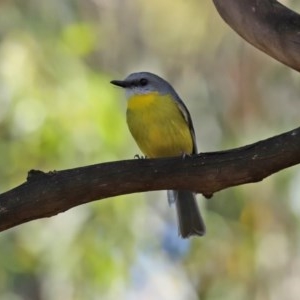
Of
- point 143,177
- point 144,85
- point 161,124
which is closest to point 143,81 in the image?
point 144,85

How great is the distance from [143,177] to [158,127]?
137 cm

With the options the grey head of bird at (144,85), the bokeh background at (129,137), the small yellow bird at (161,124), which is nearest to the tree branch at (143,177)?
the small yellow bird at (161,124)

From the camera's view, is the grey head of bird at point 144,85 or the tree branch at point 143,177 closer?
the tree branch at point 143,177

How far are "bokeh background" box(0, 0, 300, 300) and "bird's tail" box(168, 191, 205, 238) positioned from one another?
687 millimetres

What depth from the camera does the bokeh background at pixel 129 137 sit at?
212 inches

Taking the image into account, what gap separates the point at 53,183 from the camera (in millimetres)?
2943

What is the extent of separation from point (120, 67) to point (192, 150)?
104 inches

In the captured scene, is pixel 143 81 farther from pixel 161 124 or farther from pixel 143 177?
pixel 143 177

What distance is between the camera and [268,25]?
10.2 feet

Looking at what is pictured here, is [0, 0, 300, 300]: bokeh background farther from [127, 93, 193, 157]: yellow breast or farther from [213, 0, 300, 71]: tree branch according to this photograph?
[213, 0, 300, 71]: tree branch

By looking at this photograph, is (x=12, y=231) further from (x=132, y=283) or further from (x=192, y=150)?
(x=192, y=150)

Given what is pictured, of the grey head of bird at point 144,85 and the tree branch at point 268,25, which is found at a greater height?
the grey head of bird at point 144,85

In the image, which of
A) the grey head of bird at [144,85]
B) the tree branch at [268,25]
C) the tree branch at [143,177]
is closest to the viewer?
the tree branch at [143,177]

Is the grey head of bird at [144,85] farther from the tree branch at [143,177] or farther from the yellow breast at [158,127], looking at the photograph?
the tree branch at [143,177]
